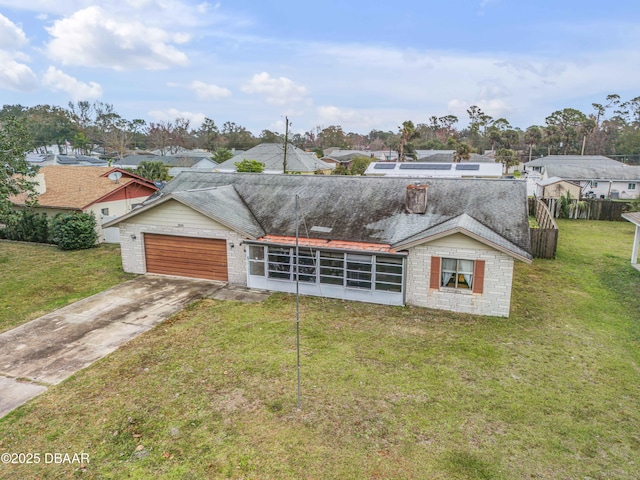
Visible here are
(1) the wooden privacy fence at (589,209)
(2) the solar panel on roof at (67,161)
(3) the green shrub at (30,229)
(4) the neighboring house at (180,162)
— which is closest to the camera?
(3) the green shrub at (30,229)

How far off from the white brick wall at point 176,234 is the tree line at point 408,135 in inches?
1893

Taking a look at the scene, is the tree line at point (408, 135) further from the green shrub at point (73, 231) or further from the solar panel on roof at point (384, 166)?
the green shrub at point (73, 231)

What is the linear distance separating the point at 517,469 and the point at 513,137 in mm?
81129

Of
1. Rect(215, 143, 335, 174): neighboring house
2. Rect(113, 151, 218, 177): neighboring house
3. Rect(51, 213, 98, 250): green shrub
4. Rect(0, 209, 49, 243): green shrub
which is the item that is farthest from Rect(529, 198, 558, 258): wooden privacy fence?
Rect(113, 151, 218, 177): neighboring house

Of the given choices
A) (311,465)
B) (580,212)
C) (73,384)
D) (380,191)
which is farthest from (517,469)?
(580,212)

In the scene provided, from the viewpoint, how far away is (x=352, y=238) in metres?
14.4

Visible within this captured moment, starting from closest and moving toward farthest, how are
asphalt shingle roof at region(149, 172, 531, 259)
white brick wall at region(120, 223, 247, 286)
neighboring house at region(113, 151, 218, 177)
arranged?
1. asphalt shingle roof at region(149, 172, 531, 259)
2. white brick wall at region(120, 223, 247, 286)
3. neighboring house at region(113, 151, 218, 177)

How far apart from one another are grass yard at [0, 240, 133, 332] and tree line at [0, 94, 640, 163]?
4822 centimetres

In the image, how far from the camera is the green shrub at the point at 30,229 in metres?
23.0

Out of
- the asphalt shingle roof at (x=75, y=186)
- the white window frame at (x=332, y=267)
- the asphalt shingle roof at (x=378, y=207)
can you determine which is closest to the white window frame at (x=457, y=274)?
the asphalt shingle roof at (x=378, y=207)

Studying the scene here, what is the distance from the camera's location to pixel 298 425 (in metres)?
7.59

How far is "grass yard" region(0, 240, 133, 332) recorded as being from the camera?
1341 centimetres

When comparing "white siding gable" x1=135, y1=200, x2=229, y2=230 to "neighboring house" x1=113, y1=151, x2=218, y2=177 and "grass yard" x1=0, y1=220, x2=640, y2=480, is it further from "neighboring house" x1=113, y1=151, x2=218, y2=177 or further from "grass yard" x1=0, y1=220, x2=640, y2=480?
"neighboring house" x1=113, y1=151, x2=218, y2=177

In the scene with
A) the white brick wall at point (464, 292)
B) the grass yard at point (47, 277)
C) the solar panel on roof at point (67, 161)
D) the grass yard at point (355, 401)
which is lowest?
the grass yard at point (355, 401)
